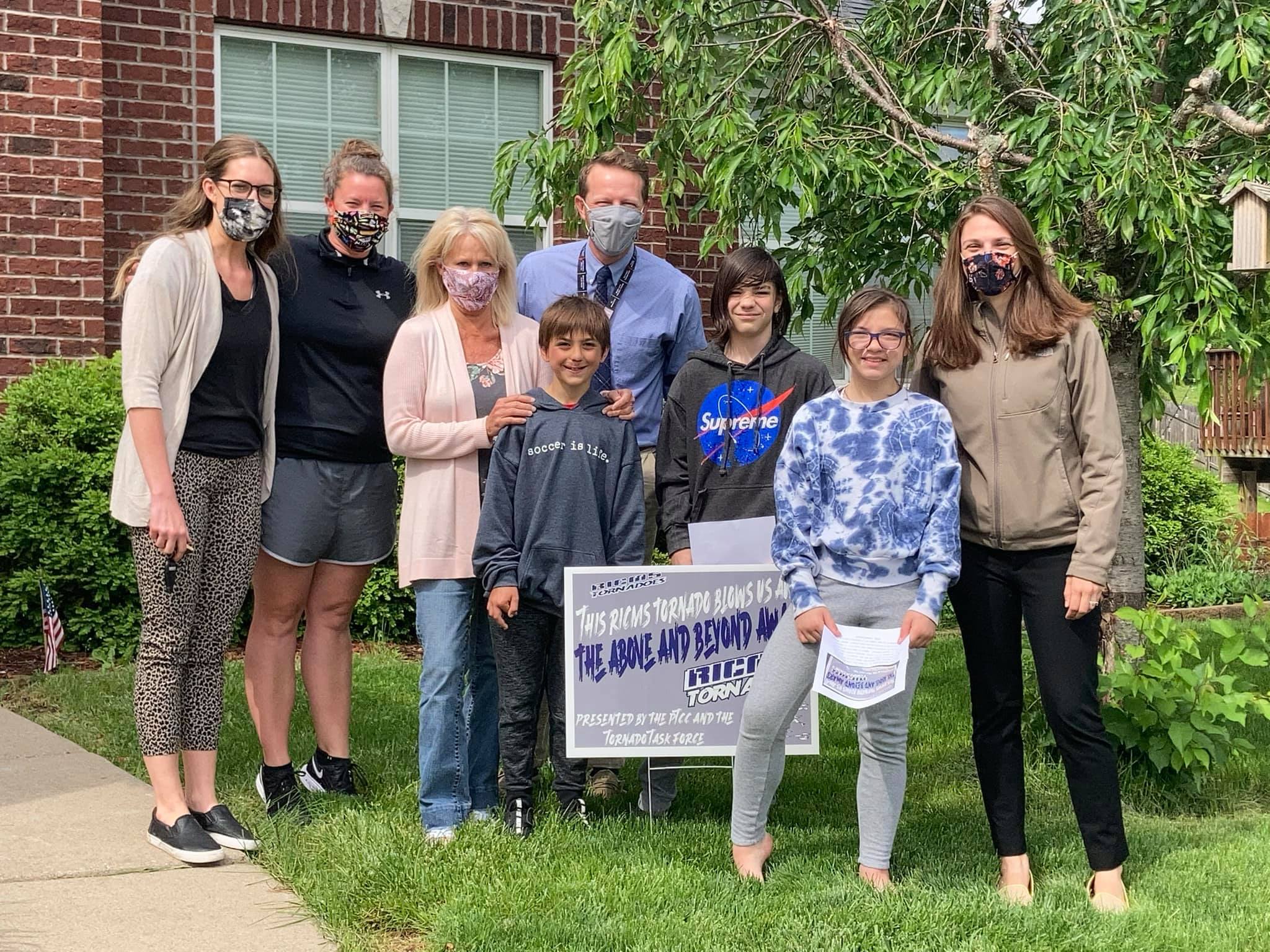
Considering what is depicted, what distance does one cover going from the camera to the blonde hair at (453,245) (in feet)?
14.5

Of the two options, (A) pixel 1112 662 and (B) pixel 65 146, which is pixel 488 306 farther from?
(B) pixel 65 146

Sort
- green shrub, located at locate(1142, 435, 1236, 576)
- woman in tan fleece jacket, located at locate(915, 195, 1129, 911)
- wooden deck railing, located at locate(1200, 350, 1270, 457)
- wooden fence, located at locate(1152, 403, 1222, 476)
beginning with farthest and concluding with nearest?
wooden fence, located at locate(1152, 403, 1222, 476) → wooden deck railing, located at locate(1200, 350, 1270, 457) → green shrub, located at locate(1142, 435, 1236, 576) → woman in tan fleece jacket, located at locate(915, 195, 1129, 911)

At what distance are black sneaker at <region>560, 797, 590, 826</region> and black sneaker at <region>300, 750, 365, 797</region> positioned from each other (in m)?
0.77

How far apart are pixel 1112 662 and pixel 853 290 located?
73.7 inches

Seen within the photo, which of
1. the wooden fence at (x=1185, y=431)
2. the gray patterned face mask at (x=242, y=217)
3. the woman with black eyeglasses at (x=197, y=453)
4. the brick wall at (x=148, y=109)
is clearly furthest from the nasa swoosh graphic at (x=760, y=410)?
the wooden fence at (x=1185, y=431)

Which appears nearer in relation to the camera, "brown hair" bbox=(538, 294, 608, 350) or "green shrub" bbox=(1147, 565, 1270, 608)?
"brown hair" bbox=(538, 294, 608, 350)

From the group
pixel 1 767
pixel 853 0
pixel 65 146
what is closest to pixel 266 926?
pixel 1 767

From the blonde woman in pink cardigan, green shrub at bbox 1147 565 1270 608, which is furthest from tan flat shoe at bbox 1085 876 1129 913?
green shrub at bbox 1147 565 1270 608

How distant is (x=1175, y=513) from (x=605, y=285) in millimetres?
7669

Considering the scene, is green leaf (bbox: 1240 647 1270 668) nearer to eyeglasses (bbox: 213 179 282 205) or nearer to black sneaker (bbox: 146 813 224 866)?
black sneaker (bbox: 146 813 224 866)

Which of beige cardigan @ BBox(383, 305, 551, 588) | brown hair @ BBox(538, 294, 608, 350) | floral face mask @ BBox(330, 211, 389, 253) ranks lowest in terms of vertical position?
beige cardigan @ BBox(383, 305, 551, 588)

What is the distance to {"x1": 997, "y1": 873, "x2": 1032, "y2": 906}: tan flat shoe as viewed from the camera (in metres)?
3.97

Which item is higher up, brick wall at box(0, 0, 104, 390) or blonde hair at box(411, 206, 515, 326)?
brick wall at box(0, 0, 104, 390)

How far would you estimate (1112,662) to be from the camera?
575 centimetres
